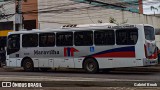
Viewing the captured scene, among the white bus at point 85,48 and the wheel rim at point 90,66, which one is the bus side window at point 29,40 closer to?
the white bus at point 85,48

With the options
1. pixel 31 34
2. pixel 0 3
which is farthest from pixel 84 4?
pixel 31 34

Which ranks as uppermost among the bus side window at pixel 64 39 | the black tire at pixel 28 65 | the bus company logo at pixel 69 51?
the bus side window at pixel 64 39

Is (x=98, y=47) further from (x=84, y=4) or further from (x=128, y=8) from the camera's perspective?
(x=128, y=8)

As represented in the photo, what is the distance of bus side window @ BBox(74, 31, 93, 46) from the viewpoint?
1922 cm

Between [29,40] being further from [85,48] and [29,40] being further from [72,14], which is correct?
[72,14]

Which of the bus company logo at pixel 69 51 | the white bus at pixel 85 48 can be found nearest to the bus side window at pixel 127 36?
the white bus at pixel 85 48

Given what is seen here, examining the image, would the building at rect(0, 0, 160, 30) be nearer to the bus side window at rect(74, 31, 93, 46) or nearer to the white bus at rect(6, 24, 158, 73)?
the white bus at rect(6, 24, 158, 73)

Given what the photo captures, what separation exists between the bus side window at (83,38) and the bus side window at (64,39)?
362 mm

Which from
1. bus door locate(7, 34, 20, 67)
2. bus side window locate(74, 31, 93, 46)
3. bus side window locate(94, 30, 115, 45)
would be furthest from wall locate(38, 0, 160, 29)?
bus side window locate(94, 30, 115, 45)

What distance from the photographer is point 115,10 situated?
52.1 m

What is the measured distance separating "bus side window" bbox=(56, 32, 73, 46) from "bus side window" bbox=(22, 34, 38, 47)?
6.06ft

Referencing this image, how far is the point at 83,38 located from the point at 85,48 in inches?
24.2

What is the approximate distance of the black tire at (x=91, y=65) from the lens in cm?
1902

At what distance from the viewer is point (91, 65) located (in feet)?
63.4
